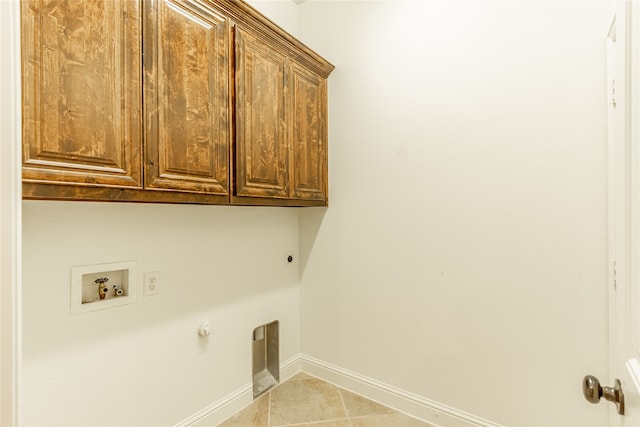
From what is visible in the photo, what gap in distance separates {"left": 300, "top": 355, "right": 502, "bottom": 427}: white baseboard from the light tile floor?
4 cm

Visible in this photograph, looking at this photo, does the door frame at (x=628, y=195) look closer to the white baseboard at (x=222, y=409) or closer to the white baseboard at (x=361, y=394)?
the white baseboard at (x=361, y=394)

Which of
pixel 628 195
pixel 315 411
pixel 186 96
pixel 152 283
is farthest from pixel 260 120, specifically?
pixel 315 411

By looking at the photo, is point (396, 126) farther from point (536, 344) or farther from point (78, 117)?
point (78, 117)

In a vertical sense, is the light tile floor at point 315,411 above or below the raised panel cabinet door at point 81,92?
below

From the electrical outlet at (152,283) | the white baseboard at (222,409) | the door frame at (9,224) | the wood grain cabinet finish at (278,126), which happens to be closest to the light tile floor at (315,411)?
the white baseboard at (222,409)

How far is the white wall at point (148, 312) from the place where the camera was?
45.9 inches

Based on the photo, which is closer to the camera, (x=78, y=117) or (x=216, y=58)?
(x=78, y=117)

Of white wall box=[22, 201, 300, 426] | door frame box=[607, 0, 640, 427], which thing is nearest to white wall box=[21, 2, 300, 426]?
white wall box=[22, 201, 300, 426]

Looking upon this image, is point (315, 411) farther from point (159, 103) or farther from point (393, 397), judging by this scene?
point (159, 103)

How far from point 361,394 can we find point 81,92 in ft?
7.22

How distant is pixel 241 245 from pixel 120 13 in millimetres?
1278

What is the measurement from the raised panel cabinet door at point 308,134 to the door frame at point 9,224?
127 cm

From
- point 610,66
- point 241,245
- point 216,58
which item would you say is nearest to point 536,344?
point 610,66

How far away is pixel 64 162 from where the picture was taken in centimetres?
94
